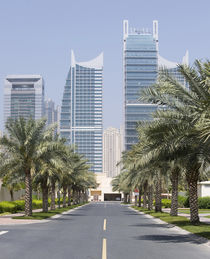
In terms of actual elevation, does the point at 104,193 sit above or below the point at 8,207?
above

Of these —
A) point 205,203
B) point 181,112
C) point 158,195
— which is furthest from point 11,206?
point 181,112

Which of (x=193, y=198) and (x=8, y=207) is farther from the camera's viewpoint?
(x=8, y=207)

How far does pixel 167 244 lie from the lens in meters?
16.2

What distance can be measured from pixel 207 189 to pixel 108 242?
52679 mm

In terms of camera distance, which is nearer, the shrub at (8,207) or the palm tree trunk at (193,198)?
the palm tree trunk at (193,198)

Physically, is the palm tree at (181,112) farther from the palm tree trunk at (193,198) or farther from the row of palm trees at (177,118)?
the palm tree trunk at (193,198)

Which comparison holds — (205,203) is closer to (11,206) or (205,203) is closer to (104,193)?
(11,206)

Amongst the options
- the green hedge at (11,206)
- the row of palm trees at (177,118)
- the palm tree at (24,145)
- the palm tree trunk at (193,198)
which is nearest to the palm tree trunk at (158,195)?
the palm tree at (24,145)

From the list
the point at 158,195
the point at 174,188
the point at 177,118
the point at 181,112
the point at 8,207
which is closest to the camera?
the point at 177,118

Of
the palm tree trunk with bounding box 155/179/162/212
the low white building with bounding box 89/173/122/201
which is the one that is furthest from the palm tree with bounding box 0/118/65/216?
the low white building with bounding box 89/173/122/201

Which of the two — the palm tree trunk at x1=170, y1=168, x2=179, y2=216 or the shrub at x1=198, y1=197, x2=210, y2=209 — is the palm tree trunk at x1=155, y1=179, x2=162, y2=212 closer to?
the palm tree trunk at x1=170, y1=168, x2=179, y2=216

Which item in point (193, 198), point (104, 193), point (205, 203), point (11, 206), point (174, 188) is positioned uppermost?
point (174, 188)

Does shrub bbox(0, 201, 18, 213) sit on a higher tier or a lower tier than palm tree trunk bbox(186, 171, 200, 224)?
lower

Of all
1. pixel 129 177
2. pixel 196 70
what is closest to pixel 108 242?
pixel 196 70
